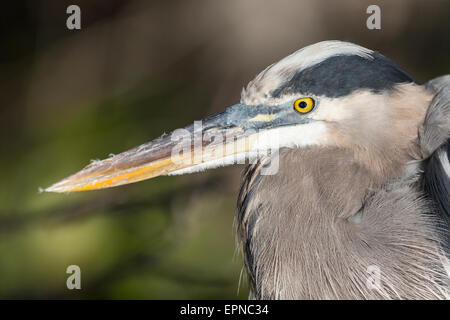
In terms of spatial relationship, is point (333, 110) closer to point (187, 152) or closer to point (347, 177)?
point (347, 177)

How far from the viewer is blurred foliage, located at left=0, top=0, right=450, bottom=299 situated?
127 inches

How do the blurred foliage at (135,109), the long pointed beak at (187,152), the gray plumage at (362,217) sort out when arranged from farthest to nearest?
1. the blurred foliage at (135,109)
2. the long pointed beak at (187,152)
3. the gray plumage at (362,217)

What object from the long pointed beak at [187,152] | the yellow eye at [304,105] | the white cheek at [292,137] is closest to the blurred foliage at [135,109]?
the long pointed beak at [187,152]

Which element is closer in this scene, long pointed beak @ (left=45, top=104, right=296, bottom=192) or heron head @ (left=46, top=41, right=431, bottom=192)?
heron head @ (left=46, top=41, right=431, bottom=192)

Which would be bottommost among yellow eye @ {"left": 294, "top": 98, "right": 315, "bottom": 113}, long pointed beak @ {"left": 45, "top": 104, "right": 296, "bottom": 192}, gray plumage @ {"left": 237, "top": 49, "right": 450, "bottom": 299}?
gray plumage @ {"left": 237, "top": 49, "right": 450, "bottom": 299}

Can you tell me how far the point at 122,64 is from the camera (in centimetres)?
394

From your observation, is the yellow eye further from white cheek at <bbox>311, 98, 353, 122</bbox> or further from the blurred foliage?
the blurred foliage

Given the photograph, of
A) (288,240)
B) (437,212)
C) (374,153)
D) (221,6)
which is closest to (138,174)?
(288,240)

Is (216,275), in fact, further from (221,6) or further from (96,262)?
(221,6)

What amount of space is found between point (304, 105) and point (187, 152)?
1.18 ft

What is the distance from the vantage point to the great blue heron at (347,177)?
1.52 meters

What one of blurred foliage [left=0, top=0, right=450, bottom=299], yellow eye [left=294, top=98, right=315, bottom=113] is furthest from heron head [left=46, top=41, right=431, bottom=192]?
blurred foliage [left=0, top=0, right=450, bottom=299]

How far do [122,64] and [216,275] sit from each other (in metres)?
1.58

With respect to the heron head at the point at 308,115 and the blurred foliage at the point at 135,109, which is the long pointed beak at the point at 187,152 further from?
the blurred foliage at the point at 135,109
